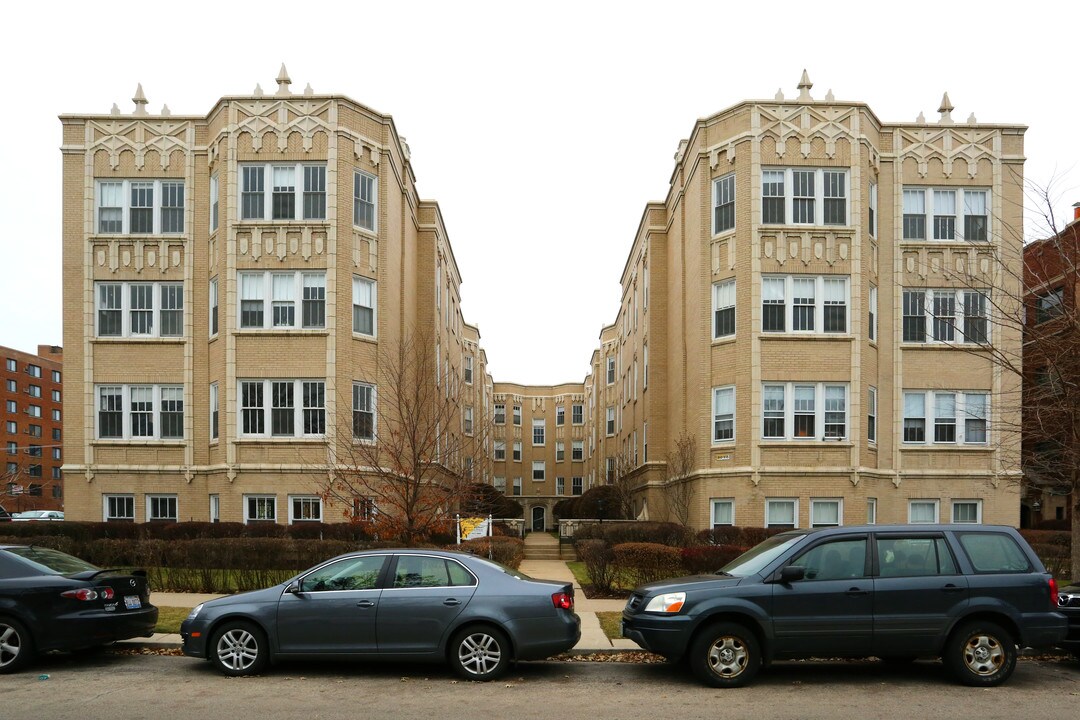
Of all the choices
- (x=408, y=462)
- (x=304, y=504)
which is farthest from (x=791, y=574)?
(x=304, y=504)

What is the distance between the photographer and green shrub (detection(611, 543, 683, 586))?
16.3m

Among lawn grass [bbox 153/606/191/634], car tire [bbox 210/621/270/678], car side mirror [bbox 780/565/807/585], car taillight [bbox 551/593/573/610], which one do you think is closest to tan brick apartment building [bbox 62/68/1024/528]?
lawn grass [bbox 153/606/191/634]

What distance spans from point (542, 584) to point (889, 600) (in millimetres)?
3834

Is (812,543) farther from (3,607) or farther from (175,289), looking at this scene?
(175,289)

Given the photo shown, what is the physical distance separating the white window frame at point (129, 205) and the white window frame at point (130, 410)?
468 cm

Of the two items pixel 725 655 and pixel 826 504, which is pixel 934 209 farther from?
pixel 725 655

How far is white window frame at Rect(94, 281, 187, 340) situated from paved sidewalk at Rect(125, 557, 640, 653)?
12331 mm

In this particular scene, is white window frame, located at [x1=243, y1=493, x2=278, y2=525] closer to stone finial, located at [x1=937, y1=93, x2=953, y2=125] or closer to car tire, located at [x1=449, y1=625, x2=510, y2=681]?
car tire, located at [x1=449, y1=625, x2=510, y2=681]

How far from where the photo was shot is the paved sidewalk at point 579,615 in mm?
11086

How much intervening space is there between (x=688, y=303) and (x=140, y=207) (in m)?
17.4

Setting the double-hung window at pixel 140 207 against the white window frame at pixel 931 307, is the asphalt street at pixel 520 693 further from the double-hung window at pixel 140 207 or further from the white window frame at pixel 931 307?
the double-hung window at pixel 140 207

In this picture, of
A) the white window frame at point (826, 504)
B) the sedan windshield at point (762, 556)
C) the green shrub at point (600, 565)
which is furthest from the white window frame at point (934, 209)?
the sedan windshield at point (762, 556)

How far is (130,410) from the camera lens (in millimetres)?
25828

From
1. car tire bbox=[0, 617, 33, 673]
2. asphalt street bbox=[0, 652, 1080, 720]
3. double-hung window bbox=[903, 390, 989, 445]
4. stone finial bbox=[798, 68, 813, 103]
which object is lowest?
asphalt street bbox=[0, 652, 1080, 720]
